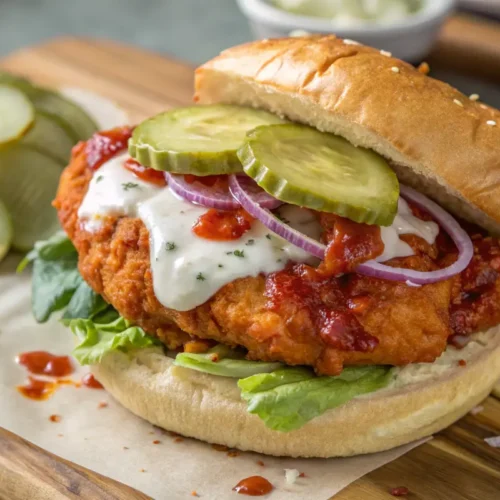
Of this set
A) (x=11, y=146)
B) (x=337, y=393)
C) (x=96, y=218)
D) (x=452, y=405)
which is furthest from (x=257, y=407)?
(x=11, y=146)

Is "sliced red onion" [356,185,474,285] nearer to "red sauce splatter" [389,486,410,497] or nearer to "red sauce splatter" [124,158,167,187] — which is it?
"red sauce splatter" [389,486,410,497]

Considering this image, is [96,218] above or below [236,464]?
above

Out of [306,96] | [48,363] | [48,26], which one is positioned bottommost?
[48,26]

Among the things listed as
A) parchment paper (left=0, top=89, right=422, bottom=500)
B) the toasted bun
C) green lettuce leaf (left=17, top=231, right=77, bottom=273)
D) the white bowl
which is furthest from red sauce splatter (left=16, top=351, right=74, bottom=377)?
the white bowl

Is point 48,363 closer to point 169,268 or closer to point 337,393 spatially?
point 169,268

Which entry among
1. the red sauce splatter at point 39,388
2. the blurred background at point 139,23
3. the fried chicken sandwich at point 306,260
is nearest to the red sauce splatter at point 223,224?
the fried chicken sandwich at point 306,260

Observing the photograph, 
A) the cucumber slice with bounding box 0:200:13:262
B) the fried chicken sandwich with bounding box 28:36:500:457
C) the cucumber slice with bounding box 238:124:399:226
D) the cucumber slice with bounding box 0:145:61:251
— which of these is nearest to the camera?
the cucumber slice with bounding box 238:124:399:226

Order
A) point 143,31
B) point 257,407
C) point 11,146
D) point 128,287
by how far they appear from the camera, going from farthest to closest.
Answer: point 143,31, point 11,146, point 128,287, point 257,407
